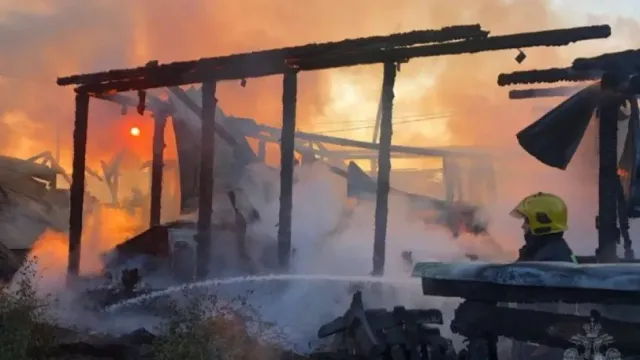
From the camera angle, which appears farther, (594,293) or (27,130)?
(27,130)

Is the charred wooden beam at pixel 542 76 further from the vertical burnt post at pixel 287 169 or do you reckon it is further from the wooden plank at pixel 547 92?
the vertical burnt post at pixel 287 169

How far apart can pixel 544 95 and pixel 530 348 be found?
156 inches

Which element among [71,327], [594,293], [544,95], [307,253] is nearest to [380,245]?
[307,253]

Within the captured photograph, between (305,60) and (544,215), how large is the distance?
4.14 m

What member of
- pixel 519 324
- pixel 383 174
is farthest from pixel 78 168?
pixel 519 324

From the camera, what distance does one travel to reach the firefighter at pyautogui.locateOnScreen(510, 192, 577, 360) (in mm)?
5902

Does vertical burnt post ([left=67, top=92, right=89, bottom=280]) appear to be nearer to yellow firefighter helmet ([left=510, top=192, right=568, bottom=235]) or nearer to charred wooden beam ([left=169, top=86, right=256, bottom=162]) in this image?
charred wooden beam ([left=169, top=86, right=256, bottom=162])

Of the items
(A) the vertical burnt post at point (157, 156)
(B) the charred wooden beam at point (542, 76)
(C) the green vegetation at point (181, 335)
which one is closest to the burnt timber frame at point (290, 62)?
(B) the charred wooden beam at point (542, 76)

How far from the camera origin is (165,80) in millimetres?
10430

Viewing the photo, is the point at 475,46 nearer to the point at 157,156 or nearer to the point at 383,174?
the point at 383,174

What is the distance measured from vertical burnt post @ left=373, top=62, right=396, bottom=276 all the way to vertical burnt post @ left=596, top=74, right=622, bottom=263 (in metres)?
2.93

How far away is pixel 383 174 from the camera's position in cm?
870

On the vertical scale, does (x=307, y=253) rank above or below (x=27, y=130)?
below

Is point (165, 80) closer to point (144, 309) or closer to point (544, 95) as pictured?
point (144, 309)
